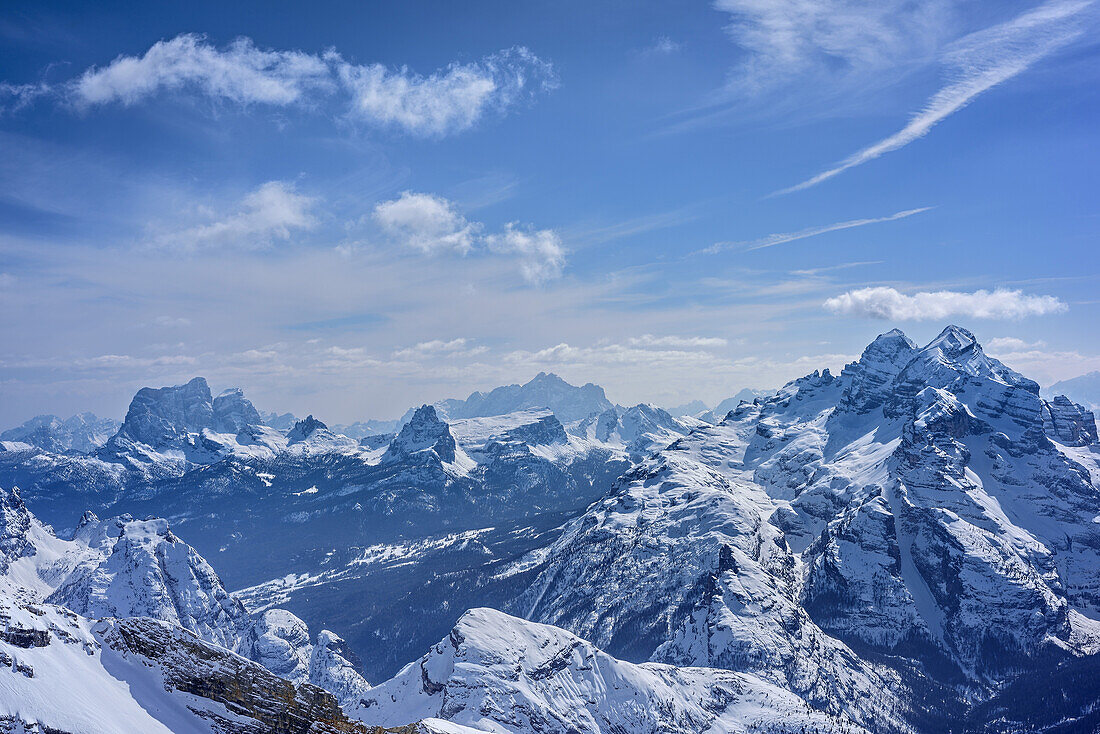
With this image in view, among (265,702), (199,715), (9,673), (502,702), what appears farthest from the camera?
(502,702)

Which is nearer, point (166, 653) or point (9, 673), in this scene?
point (9, 673)

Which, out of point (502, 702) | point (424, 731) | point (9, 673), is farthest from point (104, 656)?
point (502, 702)

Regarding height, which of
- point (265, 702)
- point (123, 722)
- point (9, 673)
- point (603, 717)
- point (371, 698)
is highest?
point (9, 673)

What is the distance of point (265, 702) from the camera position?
76.2 metres

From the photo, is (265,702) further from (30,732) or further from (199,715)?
(30,732)

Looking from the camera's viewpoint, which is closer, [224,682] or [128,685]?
[128,685]

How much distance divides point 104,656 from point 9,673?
13.3 metres

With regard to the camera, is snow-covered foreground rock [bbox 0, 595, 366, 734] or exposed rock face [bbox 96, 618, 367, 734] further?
exposed rock face [bbox 96, 618, 367, 734]

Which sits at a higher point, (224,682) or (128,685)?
(128,685)

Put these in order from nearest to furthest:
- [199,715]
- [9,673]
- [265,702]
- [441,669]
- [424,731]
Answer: [9,673] → [199,715] → [265,702] → [424,731] → [441,669]

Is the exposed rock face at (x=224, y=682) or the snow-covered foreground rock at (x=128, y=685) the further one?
the exposed rock face at (x=224, y=682)

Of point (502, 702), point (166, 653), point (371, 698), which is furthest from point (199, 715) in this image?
point (371, 698)

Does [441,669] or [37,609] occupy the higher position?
[37,609]

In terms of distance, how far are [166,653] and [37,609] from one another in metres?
15.2
